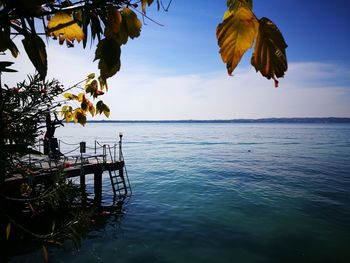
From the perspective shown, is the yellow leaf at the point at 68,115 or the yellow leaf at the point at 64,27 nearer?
the yellow leaf at the point at 64,27

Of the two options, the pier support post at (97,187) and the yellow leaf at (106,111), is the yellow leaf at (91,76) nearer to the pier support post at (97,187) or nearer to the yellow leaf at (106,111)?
the yellow leaf at (106,111)

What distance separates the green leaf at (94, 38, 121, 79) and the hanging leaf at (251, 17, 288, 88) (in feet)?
1.98

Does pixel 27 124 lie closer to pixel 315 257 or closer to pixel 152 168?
pixel 315 257

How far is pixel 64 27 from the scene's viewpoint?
1.04 metres

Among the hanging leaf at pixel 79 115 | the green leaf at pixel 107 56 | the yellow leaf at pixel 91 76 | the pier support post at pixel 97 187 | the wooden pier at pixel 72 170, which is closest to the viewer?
the green leaf at pixel 107 56

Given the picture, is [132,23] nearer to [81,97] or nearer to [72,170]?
[81,97]

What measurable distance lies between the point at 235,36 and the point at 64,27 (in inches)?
28.0

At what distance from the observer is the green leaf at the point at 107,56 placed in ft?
3.62

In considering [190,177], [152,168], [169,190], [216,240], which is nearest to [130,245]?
[216,240]

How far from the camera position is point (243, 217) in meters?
18.7

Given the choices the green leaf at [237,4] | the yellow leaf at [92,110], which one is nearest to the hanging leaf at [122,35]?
the green leaf at [237,4]

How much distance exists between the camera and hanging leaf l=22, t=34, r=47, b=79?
96cm

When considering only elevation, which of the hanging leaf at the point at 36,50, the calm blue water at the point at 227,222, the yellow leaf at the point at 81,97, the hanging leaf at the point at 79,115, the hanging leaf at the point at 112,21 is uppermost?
the hanging leaf at the point at 112,21

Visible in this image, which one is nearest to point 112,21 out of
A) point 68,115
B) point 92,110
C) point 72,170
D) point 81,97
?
point 92,110
